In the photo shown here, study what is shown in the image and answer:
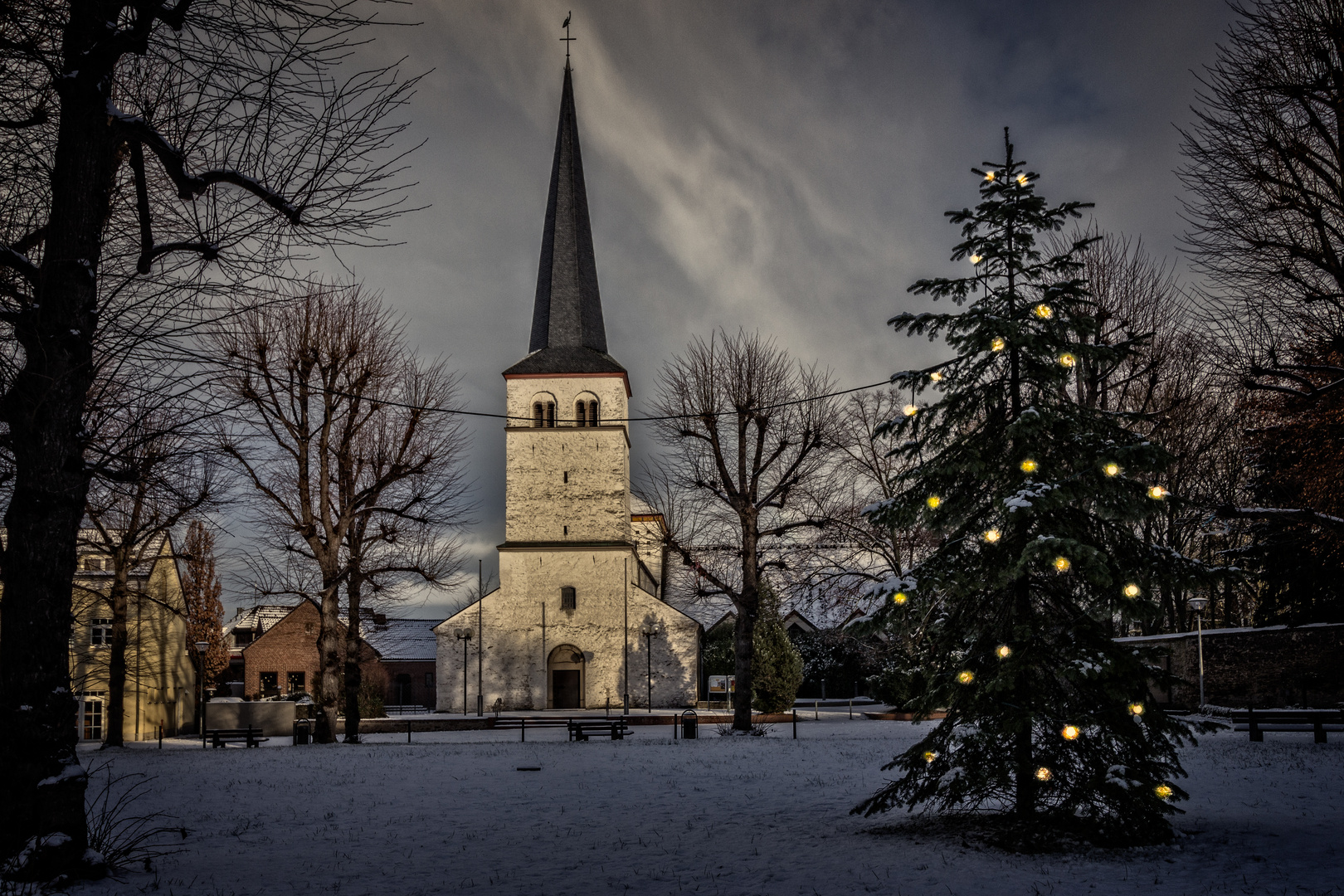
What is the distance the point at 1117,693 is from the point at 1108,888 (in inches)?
67.4

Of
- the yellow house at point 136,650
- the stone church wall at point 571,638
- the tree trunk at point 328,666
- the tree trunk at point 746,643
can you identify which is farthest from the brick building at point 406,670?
the tree trunk at point 746,643

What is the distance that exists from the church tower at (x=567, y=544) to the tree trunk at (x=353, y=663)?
14.0m

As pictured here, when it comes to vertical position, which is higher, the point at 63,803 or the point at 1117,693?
the point at 1117,693

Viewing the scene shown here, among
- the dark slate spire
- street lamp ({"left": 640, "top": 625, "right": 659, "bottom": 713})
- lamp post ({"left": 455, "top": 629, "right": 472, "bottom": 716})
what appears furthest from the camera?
the dark slate spire

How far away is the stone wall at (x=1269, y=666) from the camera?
23.8m

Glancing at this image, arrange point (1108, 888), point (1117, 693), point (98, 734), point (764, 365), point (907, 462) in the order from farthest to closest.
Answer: point (98, 734), point (764, 365), point (907, 462), point (1117, 693), point (1108, 888)

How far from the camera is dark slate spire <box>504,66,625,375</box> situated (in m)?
40.7

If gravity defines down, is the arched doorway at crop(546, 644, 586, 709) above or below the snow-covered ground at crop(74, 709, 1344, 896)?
below

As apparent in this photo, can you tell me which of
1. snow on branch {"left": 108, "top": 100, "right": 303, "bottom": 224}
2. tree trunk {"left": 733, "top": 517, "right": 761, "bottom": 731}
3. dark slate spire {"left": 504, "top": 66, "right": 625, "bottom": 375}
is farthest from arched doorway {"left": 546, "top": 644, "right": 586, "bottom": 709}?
snow on branch {"left": 108, "top": 100, "right": 303, "bottom": 224}

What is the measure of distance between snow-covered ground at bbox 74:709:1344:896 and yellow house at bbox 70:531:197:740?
16.1 m

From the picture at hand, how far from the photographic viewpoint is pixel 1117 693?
25.5 feet

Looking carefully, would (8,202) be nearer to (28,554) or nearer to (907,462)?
(28,554)

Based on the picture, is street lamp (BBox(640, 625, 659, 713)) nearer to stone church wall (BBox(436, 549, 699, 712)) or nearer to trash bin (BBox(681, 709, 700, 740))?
stone church wall (BBox(436, 549, 699, 712))

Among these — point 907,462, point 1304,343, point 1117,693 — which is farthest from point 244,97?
point 1304,343
